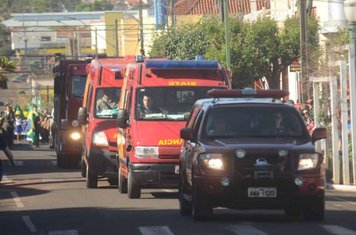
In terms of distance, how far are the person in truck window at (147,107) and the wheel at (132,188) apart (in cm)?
125

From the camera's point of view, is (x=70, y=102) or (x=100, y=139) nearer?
(x=100, y=139)

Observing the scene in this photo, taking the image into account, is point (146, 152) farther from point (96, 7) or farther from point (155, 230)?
point (96, 7)

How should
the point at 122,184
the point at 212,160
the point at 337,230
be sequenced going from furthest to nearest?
the point at 122,184
the point at 212,160
the point at 337,230

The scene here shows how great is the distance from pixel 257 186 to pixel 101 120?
32.2 feet

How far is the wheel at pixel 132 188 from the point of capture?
68.2 feet

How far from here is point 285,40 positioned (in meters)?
46.2

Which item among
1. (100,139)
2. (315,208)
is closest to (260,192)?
(315,208)

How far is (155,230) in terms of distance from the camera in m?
15.2

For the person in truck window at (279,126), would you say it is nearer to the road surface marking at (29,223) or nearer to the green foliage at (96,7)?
the road surface marking at (29,223)

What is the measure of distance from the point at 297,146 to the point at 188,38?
123 feet

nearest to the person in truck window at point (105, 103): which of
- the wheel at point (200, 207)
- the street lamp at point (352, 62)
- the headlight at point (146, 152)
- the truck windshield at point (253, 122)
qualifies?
the headlight at point (146, 152)

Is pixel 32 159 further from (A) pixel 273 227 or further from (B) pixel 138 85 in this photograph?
(A) pixel 273 227

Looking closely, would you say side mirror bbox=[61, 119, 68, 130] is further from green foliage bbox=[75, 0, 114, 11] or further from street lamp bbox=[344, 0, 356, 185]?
green foliage bbox=[75, 0, 114, 11]

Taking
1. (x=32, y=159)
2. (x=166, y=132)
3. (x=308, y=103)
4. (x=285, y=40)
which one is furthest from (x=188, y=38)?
(x=166, y=132)
